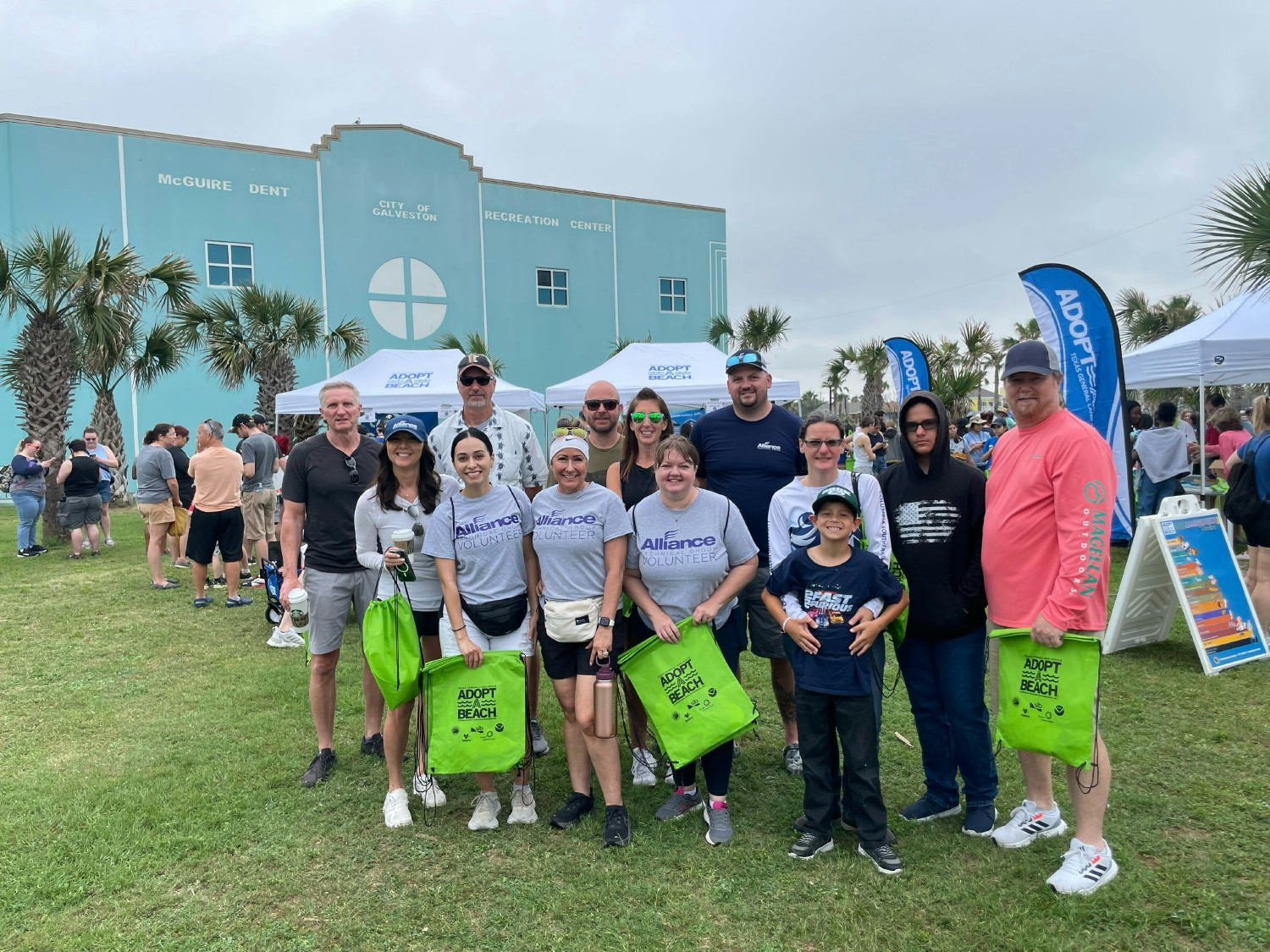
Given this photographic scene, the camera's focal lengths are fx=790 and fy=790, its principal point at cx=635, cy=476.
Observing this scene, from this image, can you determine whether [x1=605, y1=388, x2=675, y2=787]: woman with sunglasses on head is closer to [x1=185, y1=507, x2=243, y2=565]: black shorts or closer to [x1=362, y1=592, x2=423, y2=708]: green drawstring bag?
[x1=362, y1=592, x2=423, y2=708]: green drawstring bag

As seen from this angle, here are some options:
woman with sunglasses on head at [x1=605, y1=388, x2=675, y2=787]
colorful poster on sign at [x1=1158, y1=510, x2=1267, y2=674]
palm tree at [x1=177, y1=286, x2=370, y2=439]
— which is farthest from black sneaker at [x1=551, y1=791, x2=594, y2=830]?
palm tree at [x1=177, y1=286, x2=370, y2=439]

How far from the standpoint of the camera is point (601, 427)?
4438mm

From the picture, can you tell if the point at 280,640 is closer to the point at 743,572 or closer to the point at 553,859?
the point at 553,859

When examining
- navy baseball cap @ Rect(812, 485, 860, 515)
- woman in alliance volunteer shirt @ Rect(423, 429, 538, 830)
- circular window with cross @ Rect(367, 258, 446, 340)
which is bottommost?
woman in alliance volunteer shirt @ Rect(423, 429, 538, 830)

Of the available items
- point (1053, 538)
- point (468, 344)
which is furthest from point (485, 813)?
point (468, 344)

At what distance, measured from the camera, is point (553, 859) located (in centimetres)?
324

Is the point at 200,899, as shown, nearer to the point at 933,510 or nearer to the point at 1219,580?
the point at 933,510

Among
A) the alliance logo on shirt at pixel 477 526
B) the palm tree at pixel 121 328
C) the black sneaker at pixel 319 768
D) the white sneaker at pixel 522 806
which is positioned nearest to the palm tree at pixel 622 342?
the palm tree at pixel 121 328

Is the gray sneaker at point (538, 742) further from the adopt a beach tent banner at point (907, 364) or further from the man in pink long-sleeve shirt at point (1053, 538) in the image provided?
the adopt a beach tent banner at point (907, 364)

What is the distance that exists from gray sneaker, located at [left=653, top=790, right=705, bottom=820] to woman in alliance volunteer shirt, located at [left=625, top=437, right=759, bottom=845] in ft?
0.66

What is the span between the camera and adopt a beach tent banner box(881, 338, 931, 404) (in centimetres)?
1345

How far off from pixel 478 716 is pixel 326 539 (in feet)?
4.30

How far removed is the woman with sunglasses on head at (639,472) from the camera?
3879 millimetres

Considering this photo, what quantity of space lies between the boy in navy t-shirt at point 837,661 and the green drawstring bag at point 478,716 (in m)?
1.19
